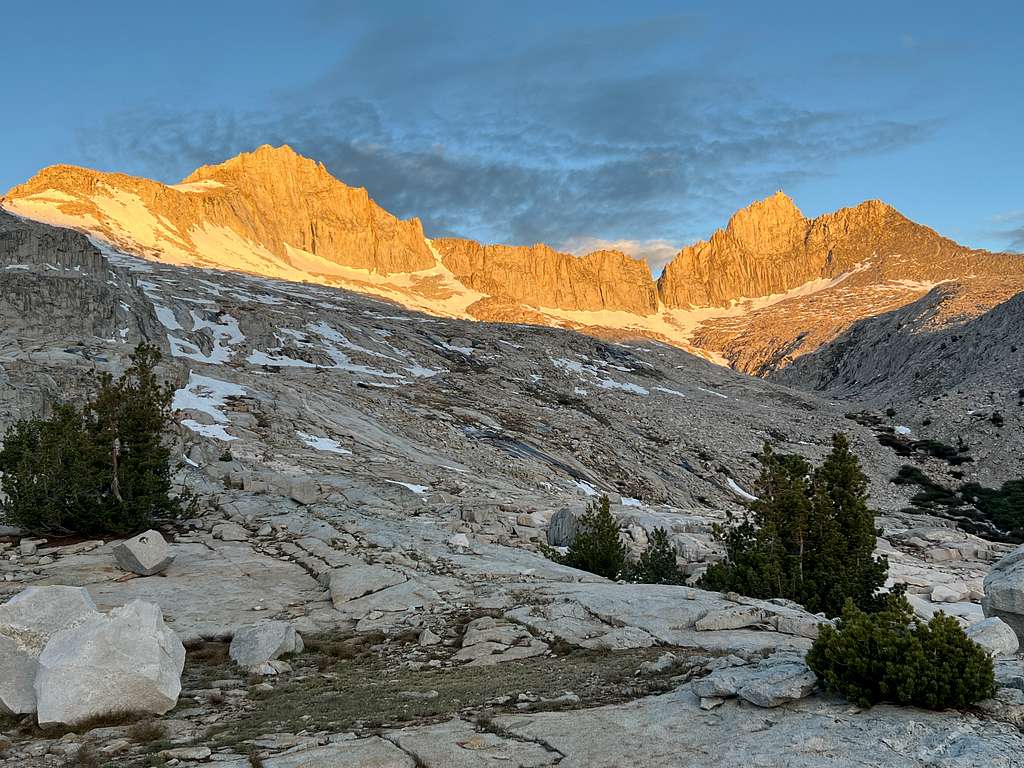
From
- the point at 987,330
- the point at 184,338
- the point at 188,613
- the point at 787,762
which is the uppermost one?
the point at 987,330

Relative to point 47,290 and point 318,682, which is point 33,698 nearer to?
point 318,682

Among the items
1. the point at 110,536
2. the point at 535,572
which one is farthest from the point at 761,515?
the point at 110,536

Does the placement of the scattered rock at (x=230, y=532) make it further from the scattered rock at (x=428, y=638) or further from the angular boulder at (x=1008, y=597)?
the angular boulder at (x=1008, y=597)

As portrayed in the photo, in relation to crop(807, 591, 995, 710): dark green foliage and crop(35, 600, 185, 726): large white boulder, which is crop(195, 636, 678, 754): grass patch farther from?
crop(807, 591, 995, 710): dark green foliage

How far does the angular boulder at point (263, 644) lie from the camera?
11680 millimetres

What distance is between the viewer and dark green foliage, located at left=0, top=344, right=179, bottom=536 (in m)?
19.9

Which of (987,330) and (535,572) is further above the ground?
(987,330)

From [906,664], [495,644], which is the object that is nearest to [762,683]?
[906,664]

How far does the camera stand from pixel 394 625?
14.3 meters

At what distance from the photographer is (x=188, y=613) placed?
1470 cm

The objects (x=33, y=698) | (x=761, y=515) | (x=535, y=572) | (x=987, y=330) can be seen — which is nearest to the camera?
(x=33, y=698)

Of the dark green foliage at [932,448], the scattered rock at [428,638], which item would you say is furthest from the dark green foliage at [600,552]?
the dark green foliage at [932,448]

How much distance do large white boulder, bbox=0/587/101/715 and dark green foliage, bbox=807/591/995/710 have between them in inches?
398

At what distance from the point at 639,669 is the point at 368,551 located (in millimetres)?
11499
